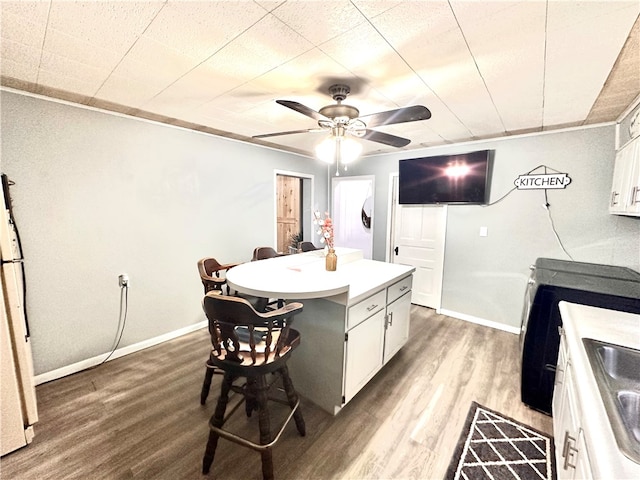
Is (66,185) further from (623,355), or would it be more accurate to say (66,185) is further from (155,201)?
(623,355)

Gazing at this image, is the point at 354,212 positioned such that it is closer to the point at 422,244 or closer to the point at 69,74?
the point at 422,244

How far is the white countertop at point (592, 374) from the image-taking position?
0.76 m

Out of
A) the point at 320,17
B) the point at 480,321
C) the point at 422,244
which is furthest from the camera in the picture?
the point at 422,244

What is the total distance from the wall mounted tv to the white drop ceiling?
1.00 metres

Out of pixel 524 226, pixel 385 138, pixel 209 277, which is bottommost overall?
pixel 209 277

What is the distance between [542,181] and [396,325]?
7.86ft

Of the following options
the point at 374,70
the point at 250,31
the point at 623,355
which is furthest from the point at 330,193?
the point at 623,355

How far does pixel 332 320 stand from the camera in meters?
1.89

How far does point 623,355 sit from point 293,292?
1.65m

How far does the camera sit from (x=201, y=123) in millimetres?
2891

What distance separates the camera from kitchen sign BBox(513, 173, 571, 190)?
2980mm

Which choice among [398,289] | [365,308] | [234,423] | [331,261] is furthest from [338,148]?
[234,423]

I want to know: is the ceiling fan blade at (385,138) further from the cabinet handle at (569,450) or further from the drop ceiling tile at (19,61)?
the drop ceiling tile at (19,61)

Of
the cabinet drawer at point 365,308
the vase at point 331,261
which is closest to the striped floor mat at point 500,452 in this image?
the cabinet drawer at point 365,308
